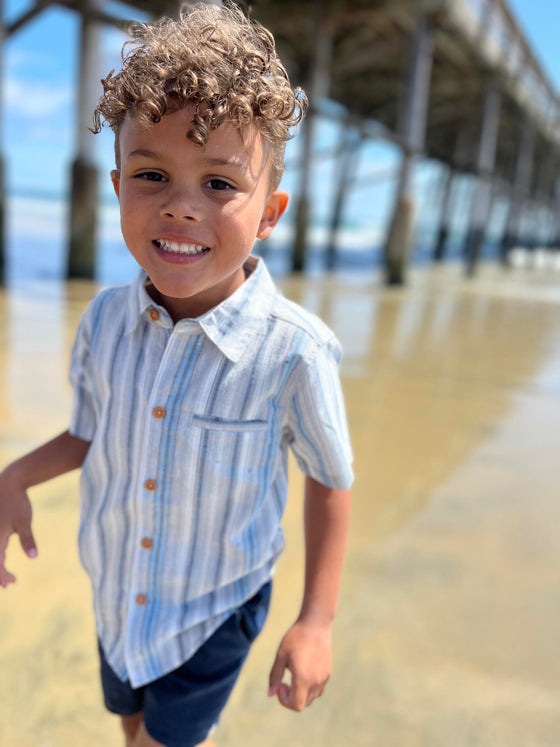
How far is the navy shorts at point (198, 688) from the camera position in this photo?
42.9 inches

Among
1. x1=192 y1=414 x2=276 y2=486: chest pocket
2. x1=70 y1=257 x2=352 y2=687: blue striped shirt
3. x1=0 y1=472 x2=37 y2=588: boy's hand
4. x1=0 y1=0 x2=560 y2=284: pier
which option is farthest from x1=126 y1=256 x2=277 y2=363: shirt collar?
x1=0 y1=0 x2=560 y2=284: pier

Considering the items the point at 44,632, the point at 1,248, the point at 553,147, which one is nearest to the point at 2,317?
the point at 1,248

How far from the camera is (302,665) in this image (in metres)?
1.00

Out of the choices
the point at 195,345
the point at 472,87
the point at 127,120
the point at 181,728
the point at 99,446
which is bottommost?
the point at 181,728

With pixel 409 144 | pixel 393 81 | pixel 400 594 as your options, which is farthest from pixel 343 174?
pixel 400 594

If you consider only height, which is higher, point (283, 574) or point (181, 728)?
point (181, 728)

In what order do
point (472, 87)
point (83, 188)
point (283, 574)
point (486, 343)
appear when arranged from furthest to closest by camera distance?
point (472, 87)
point (83, 188)
point (486, 343)
point (283, 574)

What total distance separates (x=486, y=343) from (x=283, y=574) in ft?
14.1

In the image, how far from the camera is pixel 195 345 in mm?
1040

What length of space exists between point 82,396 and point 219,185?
0.51m

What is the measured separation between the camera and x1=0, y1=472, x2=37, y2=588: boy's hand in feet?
3.73

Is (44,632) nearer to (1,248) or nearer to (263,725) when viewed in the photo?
(263,725)

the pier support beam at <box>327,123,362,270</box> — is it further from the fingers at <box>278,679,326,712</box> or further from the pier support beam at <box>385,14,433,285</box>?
the fingers at <box>278,679,326,712</box>

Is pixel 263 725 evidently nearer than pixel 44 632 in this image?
Yes
